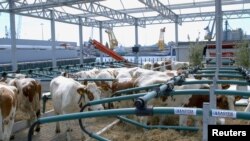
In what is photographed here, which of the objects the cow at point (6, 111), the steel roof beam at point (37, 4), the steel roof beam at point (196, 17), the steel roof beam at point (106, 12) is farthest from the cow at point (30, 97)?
the steel roof beam at point (196, 17)

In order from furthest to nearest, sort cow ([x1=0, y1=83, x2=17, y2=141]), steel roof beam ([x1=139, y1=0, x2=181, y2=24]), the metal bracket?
steel roof beam ([x1=139, y1=0, x2=181, y2=24]) < cow ([x1=0, y1=83, x2=17, y2=141]) < the metal bracket

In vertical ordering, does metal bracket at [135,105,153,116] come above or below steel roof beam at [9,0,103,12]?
below

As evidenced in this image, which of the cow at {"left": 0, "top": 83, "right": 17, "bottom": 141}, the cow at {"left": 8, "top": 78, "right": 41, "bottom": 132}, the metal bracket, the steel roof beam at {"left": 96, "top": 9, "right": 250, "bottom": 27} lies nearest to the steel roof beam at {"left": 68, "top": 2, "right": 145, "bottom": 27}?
the steel roof beam at {"left": 96, "top": 9, "right": 250, "bottom": 27}

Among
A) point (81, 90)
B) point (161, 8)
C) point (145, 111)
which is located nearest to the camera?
point (145, 111)

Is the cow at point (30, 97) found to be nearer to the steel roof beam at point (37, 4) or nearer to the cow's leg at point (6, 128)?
the cow's leg at point (6, 128)

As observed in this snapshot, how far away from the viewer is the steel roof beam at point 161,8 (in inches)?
704

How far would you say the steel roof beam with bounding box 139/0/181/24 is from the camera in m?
17.9

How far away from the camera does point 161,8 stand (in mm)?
20938

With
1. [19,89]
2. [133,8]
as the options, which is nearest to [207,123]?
[19,89]

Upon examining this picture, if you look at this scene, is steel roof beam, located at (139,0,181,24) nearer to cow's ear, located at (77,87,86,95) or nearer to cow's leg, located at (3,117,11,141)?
cow's ear, located at (77,87,86,95)

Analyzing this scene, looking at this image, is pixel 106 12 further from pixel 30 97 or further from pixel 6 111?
pixel 6 111

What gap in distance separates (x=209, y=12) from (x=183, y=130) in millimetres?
19703

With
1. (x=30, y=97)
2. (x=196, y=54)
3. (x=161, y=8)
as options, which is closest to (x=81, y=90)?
(x=30, y=97)

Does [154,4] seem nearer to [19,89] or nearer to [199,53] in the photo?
[199,53]
